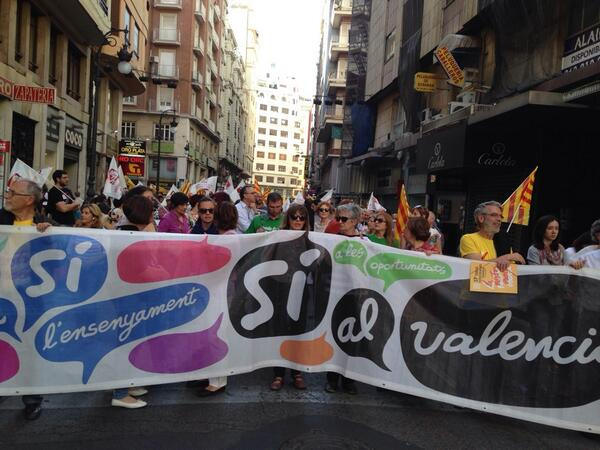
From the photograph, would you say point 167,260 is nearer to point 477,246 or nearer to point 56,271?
point 56,271

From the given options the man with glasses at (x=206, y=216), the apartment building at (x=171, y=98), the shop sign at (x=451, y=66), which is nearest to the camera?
the man with glasses at (x=206, y=216)

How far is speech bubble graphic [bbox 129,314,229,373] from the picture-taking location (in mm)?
4144

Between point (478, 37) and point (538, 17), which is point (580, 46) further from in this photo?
point (478, 37)

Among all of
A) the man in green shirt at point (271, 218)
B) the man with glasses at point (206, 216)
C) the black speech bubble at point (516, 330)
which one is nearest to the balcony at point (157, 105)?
the man in green shirt at point (271, 218)

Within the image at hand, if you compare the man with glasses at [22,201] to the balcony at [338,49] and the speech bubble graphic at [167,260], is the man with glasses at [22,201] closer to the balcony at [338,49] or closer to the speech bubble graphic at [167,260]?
the speech bubble graphic at [167,260]

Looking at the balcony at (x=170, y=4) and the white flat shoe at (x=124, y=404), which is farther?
the balcony at (x=170, y=4)

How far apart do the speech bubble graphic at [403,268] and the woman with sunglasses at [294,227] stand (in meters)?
0.91

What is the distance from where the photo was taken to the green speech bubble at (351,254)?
4441 millimetres

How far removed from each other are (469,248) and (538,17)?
8.84 meters

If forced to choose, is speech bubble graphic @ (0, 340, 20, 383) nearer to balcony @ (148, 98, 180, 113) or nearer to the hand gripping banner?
the hand gripping banner

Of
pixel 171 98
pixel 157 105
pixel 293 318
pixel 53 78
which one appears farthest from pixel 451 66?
pixel 157 105

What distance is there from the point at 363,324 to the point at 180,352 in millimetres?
1542

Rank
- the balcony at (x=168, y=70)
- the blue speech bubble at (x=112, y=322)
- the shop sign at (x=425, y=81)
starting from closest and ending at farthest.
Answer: the blue speech bubble at (x=112, y=322) < the shop sign at (x=425, y=81) < the balcony at (x=168, y=70)

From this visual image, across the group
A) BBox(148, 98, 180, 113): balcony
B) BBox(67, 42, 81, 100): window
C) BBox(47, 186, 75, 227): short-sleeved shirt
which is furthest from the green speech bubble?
BBox(148, 98, 180, 113): balcony
